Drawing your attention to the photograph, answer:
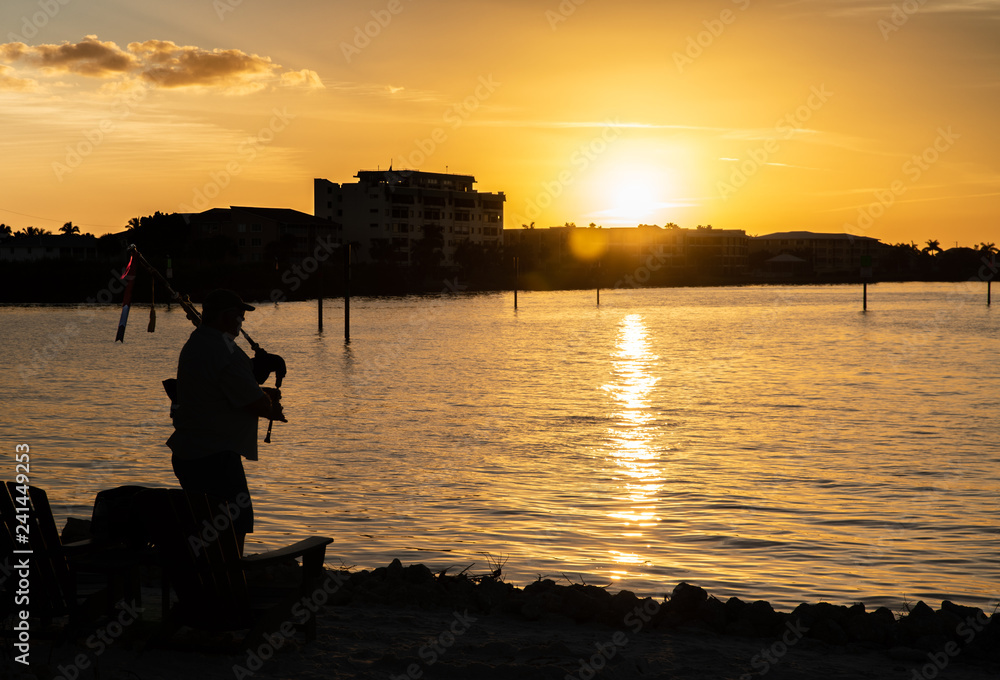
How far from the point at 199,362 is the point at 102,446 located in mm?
10470

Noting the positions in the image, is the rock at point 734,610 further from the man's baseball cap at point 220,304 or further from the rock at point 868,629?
the man's baseball cap at point 220,304

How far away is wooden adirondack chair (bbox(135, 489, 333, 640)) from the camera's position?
4852 millimetres

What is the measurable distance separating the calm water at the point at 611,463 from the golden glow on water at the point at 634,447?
0.06m

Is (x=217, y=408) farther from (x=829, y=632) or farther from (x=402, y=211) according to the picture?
(x=402, y=211)

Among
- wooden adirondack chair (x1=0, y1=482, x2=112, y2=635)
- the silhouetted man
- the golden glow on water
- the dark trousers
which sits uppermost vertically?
the silhouetted man

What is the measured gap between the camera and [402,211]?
163 metres

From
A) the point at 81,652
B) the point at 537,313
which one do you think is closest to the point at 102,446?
the point at 81,652

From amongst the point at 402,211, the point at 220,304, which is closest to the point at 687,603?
the point at 220,304

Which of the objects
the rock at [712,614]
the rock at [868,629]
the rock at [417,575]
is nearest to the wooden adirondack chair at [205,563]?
the rock at [417,575]

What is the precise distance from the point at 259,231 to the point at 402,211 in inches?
1297

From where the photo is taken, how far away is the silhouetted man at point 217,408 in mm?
5727

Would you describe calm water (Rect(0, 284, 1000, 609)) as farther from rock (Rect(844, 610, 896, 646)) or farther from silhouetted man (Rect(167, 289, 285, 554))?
silhouetted man (Rect(167, 289, 285, 554))

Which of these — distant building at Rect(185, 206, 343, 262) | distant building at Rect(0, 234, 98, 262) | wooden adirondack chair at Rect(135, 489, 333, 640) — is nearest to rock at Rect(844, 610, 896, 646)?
wooden adirondack chair at Rect(135, 489, 333, 640)

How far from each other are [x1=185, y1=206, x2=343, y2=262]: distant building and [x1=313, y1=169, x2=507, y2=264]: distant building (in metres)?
15.4
